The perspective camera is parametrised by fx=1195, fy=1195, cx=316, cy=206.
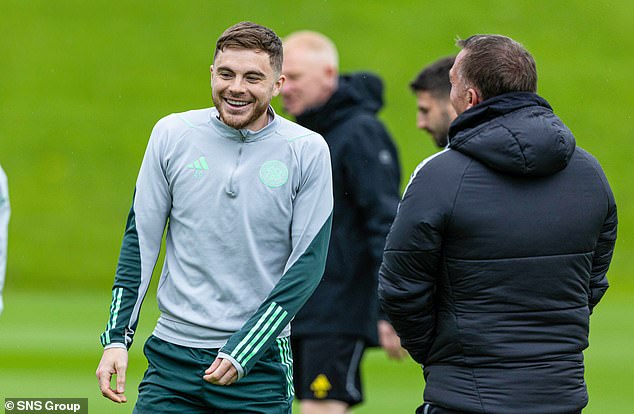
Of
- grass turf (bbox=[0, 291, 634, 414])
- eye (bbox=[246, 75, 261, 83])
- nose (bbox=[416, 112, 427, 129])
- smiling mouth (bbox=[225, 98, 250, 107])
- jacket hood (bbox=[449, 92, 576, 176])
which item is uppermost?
eye (bbox=[246, 75, 261, 83])

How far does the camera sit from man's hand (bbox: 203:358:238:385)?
4.58 m

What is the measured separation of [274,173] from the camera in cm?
480

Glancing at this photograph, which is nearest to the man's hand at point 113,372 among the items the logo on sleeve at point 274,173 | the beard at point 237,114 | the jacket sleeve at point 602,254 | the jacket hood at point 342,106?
the logo on sleeve at point 274,173

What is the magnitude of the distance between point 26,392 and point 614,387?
5.95 m

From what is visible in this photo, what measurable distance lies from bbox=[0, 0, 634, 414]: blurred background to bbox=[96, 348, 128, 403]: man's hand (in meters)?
19.4

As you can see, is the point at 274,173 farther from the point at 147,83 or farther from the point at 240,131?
the point at 147,83

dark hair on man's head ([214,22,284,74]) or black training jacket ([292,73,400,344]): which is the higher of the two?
dark hair on man's head ([214,22,284,74])

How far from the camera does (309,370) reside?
289 inches

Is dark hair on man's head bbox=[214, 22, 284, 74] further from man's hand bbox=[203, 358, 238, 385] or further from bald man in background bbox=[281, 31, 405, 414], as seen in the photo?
bald man in background bbox=[281, 31, 405, 414]

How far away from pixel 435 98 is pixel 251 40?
2.14 m

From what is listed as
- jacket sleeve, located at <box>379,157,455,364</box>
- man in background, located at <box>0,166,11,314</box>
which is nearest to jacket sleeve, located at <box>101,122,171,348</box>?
man in background, located at <box>0,166,11,314</box>

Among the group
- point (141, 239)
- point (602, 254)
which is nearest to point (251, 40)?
point (141, 239)

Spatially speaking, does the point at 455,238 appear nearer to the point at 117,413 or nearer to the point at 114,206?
the point at 117,413

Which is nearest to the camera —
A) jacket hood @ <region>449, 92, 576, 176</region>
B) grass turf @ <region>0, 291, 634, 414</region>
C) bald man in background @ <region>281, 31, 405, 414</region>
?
jacket hood @ <region>449, 92, 576, 176</region>
